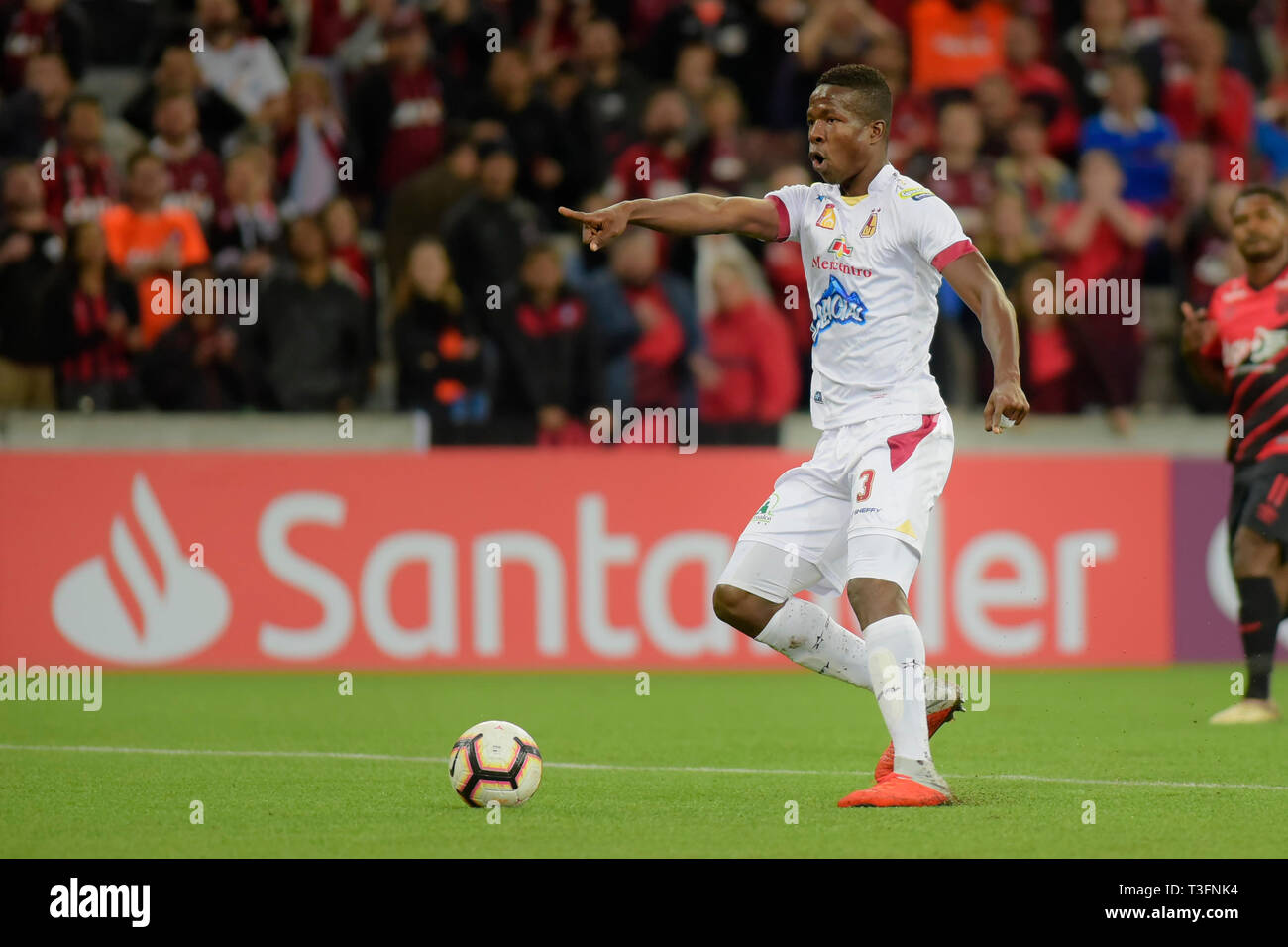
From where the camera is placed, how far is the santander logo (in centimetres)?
1358

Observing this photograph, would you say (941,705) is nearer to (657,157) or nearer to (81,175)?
(657,157)

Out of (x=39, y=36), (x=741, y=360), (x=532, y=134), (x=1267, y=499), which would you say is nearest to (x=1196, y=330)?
(x=1267, y=499)

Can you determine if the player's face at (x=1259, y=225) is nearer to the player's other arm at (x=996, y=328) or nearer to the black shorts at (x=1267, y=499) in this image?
the black shorts at (x=1267, y=499)

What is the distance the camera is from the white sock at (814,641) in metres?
7.98

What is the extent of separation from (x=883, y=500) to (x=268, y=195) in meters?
9.31

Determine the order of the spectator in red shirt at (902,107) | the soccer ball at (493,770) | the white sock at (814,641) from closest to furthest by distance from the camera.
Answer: the soccer ball at (493,770) < the white sock at (814,641) < the spectator in red shirt at (902,107)

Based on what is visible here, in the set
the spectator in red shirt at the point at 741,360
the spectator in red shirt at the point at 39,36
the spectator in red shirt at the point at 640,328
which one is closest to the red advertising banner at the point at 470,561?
the spectator in red shirt at the point at 741,360

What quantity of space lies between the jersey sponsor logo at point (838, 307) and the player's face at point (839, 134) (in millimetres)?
407

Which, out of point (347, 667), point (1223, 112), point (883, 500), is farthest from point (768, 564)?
point (1223, 112)

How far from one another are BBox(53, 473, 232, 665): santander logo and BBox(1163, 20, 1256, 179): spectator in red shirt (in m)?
8.99

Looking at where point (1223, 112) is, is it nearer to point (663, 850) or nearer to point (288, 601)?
point (288, 601)

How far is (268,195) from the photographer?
15828mm

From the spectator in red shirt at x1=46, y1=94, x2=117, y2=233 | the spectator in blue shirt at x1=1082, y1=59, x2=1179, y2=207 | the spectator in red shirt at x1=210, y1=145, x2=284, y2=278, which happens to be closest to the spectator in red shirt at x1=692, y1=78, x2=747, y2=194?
the spectator in blue shirt at x1=1082, y1=59, x2=1179, y2=207

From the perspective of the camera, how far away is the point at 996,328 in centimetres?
731
